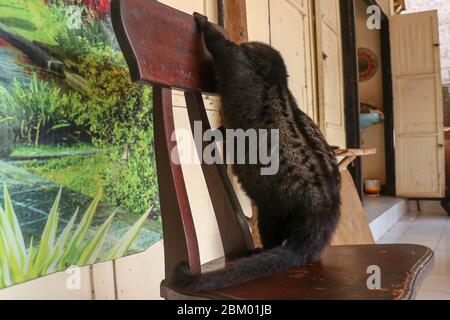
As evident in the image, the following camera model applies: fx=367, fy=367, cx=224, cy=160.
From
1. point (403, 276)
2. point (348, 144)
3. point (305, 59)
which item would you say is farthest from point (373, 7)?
point (403, 276)

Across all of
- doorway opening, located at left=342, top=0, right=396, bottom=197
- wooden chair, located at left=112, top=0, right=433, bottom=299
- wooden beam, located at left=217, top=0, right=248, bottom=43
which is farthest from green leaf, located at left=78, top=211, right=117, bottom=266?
doorway opening, located at left=342, top=0, right=396, bottom=197

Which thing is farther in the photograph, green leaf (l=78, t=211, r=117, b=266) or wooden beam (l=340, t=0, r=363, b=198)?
wooden beam (l=340, t=0, r=363, b=198)

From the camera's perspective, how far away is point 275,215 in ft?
2.42

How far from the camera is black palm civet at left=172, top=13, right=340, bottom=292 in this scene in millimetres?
693

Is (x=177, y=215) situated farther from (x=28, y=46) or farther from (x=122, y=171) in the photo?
(x=28, y=46)

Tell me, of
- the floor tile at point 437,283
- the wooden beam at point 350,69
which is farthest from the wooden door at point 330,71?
the floor tile at point 437,283

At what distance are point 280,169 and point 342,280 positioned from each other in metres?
0.22

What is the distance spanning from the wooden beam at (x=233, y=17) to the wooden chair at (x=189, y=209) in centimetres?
55

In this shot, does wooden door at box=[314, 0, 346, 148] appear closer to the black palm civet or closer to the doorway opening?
the doorway opening

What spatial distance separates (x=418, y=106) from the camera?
12.6ft

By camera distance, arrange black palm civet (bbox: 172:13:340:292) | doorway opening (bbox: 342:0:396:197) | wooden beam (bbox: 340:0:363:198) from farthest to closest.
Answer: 1. doorway opening (bbox: 342:0:396:197)
2. wooden beam (bbox: 340:0:363:198)
3. black palm civet (bbox: 172:13:340:292)

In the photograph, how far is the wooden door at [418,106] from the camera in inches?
148

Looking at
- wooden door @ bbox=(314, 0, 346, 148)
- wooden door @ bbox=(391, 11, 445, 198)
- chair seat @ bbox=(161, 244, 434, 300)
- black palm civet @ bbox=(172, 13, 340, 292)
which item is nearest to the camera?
chair seat @ bbox=(161, 244, 434, 300)
